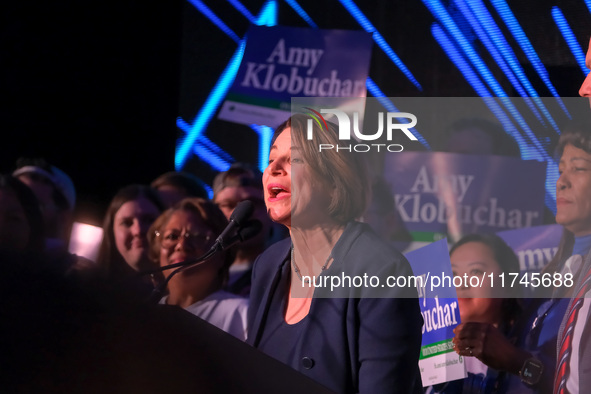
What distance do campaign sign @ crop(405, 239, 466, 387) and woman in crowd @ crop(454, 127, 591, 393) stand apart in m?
0.05

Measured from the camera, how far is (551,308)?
2.04m

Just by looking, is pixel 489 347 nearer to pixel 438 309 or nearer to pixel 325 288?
pixel 438 309

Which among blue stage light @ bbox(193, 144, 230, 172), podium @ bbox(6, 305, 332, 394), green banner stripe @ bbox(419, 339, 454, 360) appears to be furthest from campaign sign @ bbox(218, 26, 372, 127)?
podium @ bbox(6, 305, 332, 394)

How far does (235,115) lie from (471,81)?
3.30 ft

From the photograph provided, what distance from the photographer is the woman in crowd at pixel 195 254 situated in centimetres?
239

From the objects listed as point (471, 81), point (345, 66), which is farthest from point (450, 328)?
point (345, 66)

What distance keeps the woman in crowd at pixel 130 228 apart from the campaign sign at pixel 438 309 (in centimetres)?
105

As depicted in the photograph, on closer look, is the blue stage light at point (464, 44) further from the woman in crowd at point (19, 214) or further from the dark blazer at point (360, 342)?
the woman in crowd at point (19, 214)

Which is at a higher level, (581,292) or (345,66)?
(345,66)

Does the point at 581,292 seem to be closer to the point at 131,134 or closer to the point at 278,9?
the point at 278,9

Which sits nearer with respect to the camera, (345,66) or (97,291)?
(97,291)

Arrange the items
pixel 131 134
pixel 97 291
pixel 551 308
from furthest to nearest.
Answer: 1. pixel 131 134
2. pixel 551 308
3. pixel 97 291

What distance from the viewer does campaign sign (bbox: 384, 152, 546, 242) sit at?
83.7 inches

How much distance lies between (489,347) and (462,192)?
0.46m
